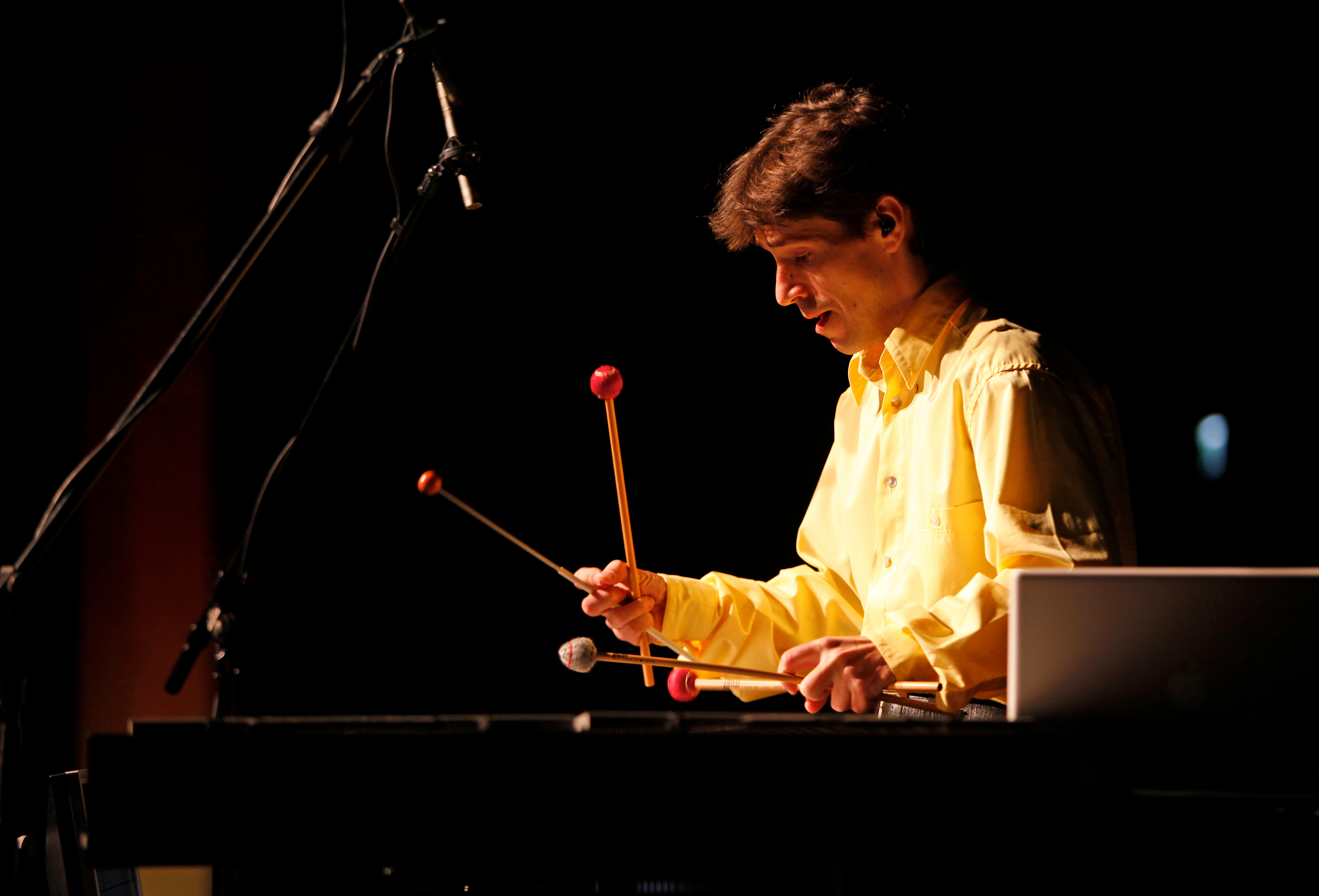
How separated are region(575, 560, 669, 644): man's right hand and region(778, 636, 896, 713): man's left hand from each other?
0.65 metres

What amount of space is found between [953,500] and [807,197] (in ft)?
2.03

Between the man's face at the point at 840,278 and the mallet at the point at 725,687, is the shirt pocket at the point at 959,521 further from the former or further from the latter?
the man's face at the point at 840,278

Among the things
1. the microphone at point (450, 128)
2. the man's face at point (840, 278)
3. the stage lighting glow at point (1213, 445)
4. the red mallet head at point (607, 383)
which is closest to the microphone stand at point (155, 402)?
the microphone at point (450, 128)

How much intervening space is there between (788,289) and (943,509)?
1.77ft

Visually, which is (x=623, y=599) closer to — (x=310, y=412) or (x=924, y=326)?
(x=924, y=326)

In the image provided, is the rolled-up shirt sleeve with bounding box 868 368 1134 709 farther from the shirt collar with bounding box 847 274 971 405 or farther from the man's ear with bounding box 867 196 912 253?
the man's ear with bounding box 867 196 912 253

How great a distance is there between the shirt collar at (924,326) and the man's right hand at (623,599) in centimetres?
65

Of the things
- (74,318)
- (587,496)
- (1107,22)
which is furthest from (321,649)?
(1107,22)

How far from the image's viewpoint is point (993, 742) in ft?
3.01

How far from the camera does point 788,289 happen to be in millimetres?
2006

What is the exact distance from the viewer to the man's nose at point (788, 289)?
1995 millimetres

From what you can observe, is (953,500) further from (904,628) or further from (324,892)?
(324,892)

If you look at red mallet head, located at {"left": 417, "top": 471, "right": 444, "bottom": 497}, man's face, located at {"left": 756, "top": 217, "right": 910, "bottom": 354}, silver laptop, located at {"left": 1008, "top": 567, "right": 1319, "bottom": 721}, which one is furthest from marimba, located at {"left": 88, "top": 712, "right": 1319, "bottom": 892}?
man's face, located at {"left": 756, "top": 217, "right": 910, "bottom": 354}

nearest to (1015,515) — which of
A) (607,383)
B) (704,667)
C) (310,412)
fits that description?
(704,667)
